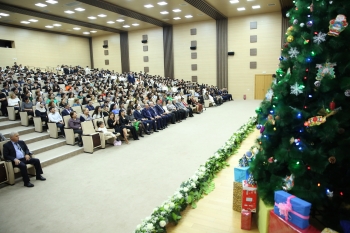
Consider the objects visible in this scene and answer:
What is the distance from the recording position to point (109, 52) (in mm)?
23812

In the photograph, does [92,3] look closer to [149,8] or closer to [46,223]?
[149,8]

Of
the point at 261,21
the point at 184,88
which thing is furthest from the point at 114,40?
the point at 261,21

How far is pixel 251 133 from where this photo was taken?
25.6 ft

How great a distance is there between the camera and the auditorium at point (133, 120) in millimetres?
3730

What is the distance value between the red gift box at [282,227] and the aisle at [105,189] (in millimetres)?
1794

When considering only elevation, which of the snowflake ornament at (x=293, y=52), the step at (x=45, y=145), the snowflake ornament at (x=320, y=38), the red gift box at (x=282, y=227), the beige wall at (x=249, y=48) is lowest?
the step at (x=45, y=145)

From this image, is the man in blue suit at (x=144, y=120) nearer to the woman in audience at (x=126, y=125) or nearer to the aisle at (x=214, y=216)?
the woman in audience at (x=126, y=125)

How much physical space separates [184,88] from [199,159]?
10.7 meters

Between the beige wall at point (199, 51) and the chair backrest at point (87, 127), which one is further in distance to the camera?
the beige wall at point (199, 51)

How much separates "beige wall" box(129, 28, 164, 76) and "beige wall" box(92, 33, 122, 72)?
1.45 meters

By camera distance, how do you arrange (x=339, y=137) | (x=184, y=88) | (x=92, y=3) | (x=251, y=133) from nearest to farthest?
(x=339, y=137) < (x=251, y=133) < (x=92, y=3) < (x=184, y=88)

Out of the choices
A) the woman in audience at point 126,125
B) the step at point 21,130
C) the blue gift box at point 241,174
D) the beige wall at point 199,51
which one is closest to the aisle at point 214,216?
the blue gift box at point 241,174

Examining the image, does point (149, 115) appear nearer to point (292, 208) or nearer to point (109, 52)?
point (292, 208)

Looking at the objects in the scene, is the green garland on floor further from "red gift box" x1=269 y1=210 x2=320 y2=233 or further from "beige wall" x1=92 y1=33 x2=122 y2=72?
"beige wall" x1=92 y1=33 x2=122 y2=72
